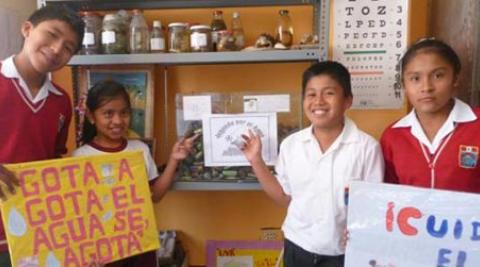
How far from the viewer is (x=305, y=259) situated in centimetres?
127

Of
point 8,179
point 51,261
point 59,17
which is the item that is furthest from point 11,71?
point 51,261

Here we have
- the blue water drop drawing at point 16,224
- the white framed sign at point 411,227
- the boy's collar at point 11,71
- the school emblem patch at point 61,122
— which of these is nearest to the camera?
the white framed sign at point 411,227

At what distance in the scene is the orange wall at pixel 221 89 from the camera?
5.94 feet

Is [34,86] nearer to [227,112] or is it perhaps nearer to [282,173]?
[227,112]

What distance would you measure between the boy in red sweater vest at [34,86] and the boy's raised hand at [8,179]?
11cm

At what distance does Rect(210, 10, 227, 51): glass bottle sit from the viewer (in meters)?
1.60

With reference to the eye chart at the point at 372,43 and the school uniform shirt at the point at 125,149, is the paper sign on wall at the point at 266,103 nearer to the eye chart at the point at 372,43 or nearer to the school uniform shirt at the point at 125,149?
the eye chart at the point at 372,43

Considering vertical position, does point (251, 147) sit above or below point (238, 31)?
below

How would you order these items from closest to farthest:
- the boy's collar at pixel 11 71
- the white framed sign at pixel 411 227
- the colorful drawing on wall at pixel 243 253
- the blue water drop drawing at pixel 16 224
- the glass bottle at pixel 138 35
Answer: the white framed sign at pixel 411 227
the blue water drop drawing at pixel 16 224
the boy's collar at pixel 11 71
the glass bottle at pixel 138 35
the colorful drawing on wall at pixel 243 253

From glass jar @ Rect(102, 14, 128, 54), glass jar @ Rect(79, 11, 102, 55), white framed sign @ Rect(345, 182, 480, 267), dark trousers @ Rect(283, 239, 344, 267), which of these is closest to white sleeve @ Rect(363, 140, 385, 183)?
white framed sign @ Rect(345, 182, 480, 267)

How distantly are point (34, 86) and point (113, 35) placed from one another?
37 centimetres

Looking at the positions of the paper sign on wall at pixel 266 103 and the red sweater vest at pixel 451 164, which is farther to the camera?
the paper sign on wall at pixel 266 103

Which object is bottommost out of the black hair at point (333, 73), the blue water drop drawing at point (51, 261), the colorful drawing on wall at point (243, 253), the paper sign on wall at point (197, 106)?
the colorful drawing on wall at point (243, 253)

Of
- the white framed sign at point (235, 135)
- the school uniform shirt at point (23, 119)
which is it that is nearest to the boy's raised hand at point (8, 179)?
the school uniform shirt at point (23, 119)
